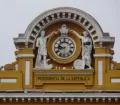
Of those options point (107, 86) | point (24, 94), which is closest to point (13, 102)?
point (24, 94)

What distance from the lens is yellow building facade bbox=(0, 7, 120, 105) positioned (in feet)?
201

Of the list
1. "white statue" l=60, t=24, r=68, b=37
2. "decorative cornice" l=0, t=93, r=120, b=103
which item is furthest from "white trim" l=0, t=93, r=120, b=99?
"white statue" l=60, t=24, r=68, b=37

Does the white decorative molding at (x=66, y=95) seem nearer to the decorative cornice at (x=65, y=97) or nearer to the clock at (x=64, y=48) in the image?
the decorative cornice at (x=65, y=97)

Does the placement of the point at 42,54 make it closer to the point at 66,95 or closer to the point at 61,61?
the point at 61,61

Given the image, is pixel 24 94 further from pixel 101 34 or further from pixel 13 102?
pixel 101 34

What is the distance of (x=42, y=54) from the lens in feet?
204

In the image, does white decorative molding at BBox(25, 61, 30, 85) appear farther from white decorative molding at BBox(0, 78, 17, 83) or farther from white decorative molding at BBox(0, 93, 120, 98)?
white decorative molding at BBox(0, 93, 120, 98)

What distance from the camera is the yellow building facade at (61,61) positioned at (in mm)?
61375

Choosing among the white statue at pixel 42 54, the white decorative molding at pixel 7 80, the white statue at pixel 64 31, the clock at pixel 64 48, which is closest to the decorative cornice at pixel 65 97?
the white decorative molding at pixel 7 80

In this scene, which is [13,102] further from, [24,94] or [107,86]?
[107,86]

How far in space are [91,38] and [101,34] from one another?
62 cm

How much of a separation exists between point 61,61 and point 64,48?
0.64 meters

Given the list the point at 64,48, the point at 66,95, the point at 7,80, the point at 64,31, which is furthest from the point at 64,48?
the point at 7,80

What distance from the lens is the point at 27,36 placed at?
62.2 meters
